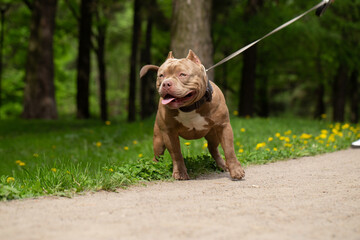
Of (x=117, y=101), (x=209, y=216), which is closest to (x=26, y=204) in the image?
(x=209, y=216)

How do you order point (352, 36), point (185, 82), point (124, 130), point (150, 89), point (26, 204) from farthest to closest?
point (150, 89)
point (352, 36)
point (124, 130)
point (185, 82)
point (26, 204)

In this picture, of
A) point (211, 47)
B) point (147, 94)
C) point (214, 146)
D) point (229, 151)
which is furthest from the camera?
point (147, 94)

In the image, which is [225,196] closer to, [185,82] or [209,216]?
[209,216]

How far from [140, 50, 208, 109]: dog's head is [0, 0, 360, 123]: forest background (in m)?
5.21

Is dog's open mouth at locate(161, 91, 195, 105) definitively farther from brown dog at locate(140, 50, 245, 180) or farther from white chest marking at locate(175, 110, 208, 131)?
white chest marking at locate(175, 110, 208, 131)

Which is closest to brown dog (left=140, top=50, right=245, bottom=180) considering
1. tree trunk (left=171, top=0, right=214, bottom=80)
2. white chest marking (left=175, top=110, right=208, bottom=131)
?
white chest marking (left=175, top=110, right=208, bottom=131)

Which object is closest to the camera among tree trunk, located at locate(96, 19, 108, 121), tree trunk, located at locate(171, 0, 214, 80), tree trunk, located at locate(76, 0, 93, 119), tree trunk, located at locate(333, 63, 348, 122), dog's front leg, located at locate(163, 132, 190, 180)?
dog's front leg, located at locate(163, 132, 190, 180)

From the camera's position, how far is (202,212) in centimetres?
331

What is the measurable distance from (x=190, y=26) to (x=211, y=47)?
0.82 meters

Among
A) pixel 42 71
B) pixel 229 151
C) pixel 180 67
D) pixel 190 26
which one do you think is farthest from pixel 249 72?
pixel 180 67

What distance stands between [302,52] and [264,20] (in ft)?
19.6

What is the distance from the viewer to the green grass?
13.8ft

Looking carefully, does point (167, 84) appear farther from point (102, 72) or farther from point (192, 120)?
point (102, 72)

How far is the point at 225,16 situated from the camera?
17.1 meters
